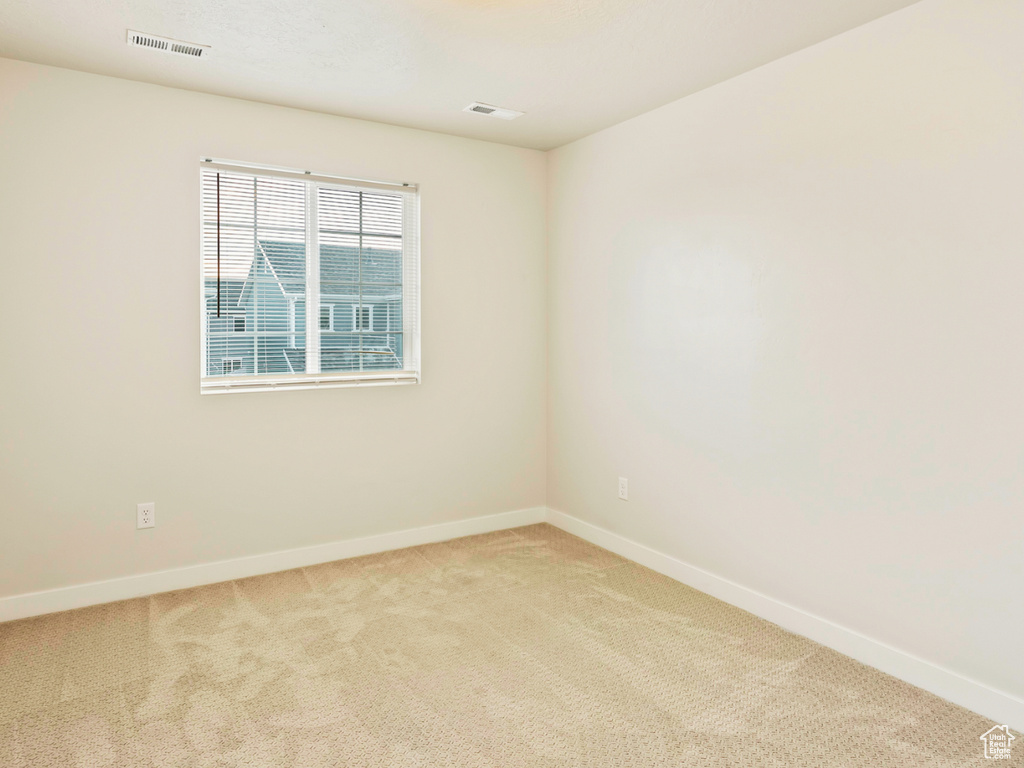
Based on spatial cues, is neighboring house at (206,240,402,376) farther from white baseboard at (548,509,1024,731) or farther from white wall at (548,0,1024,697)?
white baseboard at (548,509,1024,731)

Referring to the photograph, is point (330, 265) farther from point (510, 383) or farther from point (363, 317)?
point (510, 383)

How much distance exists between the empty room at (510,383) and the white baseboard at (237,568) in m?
0.02

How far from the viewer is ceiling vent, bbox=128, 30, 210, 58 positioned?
2570 mm

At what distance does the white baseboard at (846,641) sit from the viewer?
7.20ft

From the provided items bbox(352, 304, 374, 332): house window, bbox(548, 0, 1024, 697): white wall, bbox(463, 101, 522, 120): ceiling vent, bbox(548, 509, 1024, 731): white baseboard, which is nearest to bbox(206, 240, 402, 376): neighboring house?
bbox(352, 304, 374, 332): house window

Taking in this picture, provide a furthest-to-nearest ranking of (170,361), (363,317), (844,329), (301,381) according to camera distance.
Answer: (363,317), (301,381), (170,361), (844,329)

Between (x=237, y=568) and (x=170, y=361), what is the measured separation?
3.62 ft

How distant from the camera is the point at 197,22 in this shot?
246cm

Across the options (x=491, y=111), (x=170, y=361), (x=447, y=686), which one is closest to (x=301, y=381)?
(x=170, y=361)

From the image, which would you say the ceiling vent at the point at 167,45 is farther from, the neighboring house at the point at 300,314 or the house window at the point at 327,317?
the house window at the point at 327,317

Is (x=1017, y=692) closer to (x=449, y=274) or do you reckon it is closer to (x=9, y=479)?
(x=449, y=274)

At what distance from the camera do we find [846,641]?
261 cm

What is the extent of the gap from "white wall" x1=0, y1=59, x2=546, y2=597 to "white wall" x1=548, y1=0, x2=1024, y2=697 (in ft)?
3.22

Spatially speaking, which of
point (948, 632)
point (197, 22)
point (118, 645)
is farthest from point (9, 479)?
point (948, 632)
